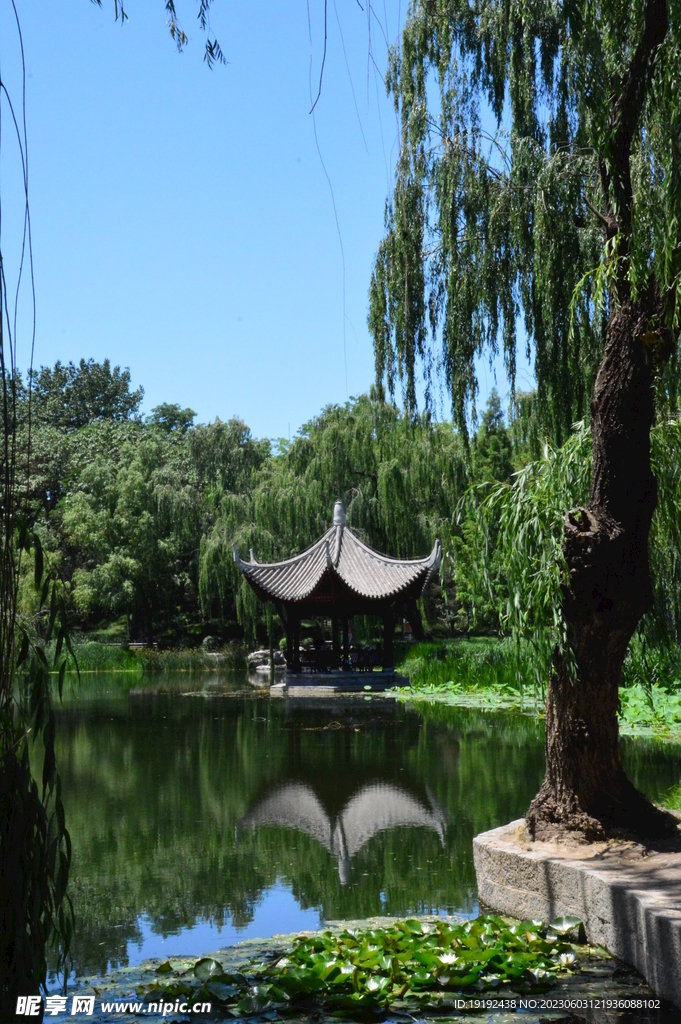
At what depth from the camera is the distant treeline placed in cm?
1919

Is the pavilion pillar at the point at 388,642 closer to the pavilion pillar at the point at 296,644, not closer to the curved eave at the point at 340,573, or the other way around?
the curved eave at the point at 340,573

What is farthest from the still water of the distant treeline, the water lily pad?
the distant treeline

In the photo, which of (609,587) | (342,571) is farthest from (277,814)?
(342,571)

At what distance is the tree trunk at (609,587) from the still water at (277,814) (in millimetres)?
804

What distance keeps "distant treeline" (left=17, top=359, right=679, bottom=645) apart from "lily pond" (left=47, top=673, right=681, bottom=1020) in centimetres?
366

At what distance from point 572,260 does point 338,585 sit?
10622 mm

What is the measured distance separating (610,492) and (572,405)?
2.88 meters

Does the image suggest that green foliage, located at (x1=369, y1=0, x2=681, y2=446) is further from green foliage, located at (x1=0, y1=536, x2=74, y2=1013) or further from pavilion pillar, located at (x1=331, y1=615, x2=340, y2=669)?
pavilion pillar, located at (x1=331, y1=615, x2=340, y2=669)

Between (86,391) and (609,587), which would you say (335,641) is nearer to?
(609,587)

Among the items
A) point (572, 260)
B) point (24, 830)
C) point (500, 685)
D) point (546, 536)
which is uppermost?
point (572, 260)

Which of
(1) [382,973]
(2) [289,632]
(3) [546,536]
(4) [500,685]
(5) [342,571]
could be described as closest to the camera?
(1) [382,973]

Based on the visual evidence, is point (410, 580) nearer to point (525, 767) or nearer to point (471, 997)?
point (525, 767)

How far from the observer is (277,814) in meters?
6.77

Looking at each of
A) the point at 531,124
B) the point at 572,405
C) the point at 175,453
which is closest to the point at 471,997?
the point at 572,405
